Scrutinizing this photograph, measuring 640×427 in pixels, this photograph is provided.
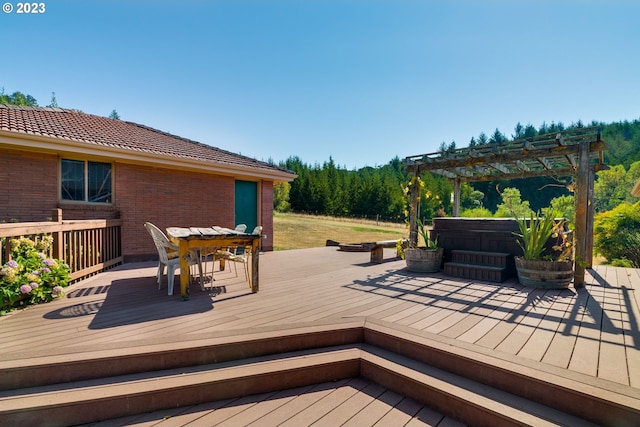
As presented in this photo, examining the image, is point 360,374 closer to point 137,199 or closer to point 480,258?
point 480,258

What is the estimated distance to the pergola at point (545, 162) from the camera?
160 inches

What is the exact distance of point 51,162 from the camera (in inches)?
222

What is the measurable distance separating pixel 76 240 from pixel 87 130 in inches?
147

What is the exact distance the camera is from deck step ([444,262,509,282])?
4.41 metres

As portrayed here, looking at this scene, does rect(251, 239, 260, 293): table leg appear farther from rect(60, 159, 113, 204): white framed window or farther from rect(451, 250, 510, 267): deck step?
rect(60, 159, 113, 204): white framed window

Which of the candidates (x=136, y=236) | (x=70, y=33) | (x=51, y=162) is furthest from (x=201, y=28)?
(x=136, y=236)

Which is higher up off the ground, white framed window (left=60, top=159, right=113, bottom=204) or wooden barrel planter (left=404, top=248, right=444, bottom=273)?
white framed window (left=60, top=159, right=113, bottom=204)

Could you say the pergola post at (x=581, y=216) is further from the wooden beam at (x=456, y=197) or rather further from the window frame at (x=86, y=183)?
the window frame at (x=86, y=183)

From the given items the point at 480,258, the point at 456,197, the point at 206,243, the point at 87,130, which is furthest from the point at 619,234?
the point at 87,130

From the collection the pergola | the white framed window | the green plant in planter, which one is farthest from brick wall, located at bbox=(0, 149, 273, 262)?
the green plant in planter

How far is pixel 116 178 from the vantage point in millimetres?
6242

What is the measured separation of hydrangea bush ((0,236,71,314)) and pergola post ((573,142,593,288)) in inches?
259

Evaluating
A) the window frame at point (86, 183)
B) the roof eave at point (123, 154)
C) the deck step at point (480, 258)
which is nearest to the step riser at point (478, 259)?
the deck step at point (480, 258)

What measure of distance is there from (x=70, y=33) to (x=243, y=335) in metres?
10.1
